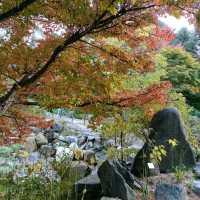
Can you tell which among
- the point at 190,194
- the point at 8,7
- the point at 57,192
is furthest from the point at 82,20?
the point at 190,194

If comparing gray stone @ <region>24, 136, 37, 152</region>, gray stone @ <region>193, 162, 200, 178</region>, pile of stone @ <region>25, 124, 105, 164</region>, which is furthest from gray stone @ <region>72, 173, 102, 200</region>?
gray stone @ <region>24, 136, 37, 152</region>

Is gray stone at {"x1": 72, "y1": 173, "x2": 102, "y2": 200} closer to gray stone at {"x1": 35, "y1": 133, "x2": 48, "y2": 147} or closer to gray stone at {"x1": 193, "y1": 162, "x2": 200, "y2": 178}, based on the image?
gray stone at {"x1": 193, "y1": 162, "x2": 200, "y2": 178}

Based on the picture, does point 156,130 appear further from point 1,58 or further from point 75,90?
point 1,58

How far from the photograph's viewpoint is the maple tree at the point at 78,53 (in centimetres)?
462

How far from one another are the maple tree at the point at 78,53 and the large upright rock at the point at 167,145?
2149 millimetres

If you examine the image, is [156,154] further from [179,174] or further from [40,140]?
[40,140]

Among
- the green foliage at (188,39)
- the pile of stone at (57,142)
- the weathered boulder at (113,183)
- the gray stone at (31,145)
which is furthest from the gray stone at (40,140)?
the green foliage at (188,39)

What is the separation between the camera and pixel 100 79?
5629 mm

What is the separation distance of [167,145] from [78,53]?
11.6 feet

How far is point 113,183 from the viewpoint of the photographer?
641cm

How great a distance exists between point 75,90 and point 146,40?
1285mm

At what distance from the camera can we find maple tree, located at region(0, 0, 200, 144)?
15.1 feet

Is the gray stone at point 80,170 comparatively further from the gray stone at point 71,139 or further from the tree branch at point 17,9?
the gray stone at point 71,139

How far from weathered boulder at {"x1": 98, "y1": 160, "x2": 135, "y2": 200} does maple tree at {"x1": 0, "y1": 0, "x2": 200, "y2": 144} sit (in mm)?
1075
